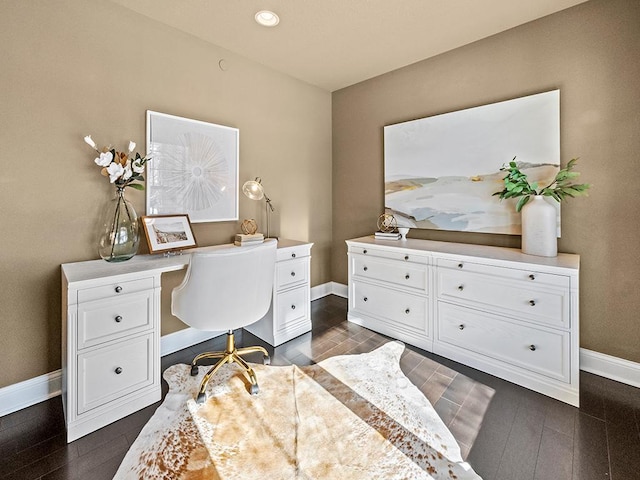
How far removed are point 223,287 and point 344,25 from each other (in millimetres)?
2321

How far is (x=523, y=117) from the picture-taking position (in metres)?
2.52

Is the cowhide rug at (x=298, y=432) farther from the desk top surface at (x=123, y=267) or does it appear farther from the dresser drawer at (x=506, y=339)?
the desk top surface at (x=123, y=267)

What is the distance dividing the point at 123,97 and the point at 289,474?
2683 millimetres

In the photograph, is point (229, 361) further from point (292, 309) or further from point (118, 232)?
point (118, 232)

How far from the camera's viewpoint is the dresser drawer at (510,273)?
1969 millimetres

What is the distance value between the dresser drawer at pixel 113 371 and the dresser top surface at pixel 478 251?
6.61 feet

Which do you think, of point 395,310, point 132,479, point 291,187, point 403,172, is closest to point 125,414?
point 132,479

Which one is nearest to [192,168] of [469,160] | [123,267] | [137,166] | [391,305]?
[137,166]

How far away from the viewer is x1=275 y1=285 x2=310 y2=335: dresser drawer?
2.72m

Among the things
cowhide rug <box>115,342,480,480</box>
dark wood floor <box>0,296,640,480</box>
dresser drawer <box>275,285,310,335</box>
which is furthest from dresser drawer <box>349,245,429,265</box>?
cowhide rug <box>115,342,480,480</box>

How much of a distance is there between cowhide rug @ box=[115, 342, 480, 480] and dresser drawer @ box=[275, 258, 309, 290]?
0.78 metres

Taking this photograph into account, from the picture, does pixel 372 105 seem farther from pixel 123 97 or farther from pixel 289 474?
pixel 289 474

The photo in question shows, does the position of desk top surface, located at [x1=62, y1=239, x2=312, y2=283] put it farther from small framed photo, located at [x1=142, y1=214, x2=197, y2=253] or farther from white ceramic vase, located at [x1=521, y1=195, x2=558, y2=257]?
white ceramic vase, located at [x1=521, y1=195, x2=558, y2=257]

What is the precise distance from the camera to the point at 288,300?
2.80m
